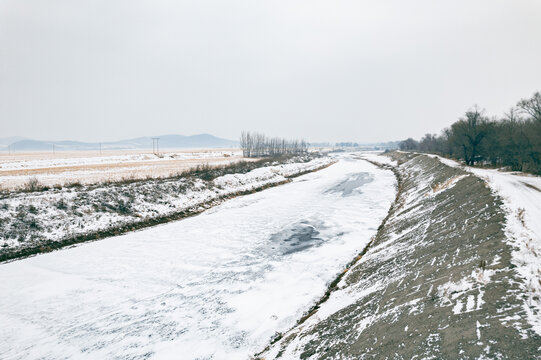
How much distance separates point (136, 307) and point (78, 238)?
11.2 m

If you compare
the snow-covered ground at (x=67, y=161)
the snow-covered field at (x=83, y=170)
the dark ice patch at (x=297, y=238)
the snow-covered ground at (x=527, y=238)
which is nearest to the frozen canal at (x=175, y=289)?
the dark ice patch at (x=297, y=238)

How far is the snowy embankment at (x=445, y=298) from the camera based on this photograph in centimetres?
536

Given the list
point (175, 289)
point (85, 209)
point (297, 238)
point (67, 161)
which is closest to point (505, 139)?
point (297, 238)

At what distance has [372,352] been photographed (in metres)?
6.32

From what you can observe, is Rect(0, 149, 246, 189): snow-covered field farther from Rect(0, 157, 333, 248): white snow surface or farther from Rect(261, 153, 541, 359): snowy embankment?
Rect(261, 153, 541, 359): snowy embankment

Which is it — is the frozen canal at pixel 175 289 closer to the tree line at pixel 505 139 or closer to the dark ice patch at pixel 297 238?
the dark ice patch at pixel 297 238

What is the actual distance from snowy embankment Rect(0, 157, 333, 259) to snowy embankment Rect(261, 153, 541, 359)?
Result: 17.6 metres

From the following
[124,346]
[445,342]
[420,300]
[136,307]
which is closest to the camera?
[445,342]

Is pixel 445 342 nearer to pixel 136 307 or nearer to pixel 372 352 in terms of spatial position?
pixel 372 352

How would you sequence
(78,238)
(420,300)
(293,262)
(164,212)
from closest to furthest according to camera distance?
(420,300), (293,262), (78,238), (164,212)

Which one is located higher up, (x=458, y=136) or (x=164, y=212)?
(x=458, y=136)

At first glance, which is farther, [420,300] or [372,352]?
[420,300]

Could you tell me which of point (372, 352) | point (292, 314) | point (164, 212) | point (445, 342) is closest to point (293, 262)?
point (292, 314)

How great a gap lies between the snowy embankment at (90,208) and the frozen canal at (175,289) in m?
2.08
